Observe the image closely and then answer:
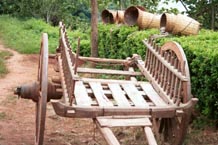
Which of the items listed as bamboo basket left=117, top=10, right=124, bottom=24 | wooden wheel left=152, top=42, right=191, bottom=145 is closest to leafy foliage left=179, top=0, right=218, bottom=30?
bamboo basket left=117, top=10, right=124, bottom=24

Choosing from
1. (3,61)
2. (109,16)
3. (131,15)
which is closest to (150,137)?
(131,15)

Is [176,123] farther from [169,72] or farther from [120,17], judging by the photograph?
[120,17]

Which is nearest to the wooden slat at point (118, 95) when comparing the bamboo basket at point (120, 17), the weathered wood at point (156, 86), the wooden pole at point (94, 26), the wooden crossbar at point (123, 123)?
the wooden crossbar at point (123, 123)

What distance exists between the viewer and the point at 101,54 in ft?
34.0

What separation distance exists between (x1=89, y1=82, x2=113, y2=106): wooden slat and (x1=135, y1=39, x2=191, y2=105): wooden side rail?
1.99 feet

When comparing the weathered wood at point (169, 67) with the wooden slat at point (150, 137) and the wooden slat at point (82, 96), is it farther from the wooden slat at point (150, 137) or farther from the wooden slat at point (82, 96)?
the wooden slat at point (82, 96)

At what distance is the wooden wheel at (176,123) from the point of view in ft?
12.7

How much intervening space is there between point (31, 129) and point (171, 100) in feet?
9.01

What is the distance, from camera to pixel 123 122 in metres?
3.49

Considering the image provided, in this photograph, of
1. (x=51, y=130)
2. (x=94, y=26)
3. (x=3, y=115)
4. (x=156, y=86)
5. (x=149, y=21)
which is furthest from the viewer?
(x=94, y=26)

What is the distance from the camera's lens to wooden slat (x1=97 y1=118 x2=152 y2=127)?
342 cm

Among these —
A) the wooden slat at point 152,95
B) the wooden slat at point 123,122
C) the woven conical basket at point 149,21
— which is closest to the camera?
the wooden slat at point 123,122

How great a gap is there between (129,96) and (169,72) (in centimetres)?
49

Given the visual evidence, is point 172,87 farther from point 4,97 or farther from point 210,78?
point 4,97
